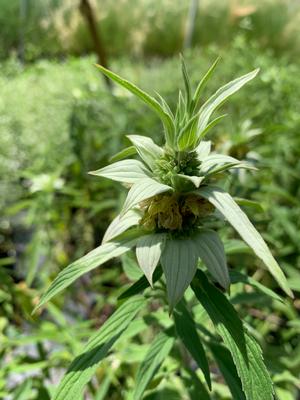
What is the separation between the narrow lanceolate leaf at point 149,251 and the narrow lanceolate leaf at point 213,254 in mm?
40

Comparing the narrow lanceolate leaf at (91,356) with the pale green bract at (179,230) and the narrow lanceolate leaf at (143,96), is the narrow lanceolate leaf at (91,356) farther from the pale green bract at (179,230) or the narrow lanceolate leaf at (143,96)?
the narrow lanceolate leaf at (143,96)

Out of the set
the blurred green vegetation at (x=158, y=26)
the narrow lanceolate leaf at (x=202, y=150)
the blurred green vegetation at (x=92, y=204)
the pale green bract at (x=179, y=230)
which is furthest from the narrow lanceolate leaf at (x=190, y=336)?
the blurred green vegetation at (x=158, y=26)

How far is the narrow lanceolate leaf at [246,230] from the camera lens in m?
0.42

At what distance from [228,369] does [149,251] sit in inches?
9.7

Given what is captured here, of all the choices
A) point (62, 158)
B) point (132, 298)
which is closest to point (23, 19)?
point (62, 158)

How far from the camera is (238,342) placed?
49cm

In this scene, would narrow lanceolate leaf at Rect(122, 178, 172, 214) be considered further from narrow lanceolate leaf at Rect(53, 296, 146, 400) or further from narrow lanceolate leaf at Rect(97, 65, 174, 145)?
narrow lanceolate leaf at Rect(53, 296, 146, 400)

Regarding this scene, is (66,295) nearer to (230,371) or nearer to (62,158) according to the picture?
(62,158)

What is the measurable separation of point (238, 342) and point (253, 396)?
0.05m

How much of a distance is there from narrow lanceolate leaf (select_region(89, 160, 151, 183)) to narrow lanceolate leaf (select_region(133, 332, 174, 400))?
0.28 meters

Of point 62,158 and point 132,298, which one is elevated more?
point 62,158

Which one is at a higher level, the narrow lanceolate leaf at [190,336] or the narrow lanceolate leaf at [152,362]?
the narrow lanceolate leaf at [190,336]

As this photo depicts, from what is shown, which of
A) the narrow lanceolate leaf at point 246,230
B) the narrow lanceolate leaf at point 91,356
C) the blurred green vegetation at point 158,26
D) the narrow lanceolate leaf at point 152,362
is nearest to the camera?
the narrow lanceolate leaf at point 246,230

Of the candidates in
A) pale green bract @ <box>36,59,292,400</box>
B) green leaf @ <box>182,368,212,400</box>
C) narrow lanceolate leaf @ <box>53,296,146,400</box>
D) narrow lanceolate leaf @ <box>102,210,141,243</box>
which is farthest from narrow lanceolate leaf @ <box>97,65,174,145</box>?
green leaf @ <box>182,368,212,400</box>
